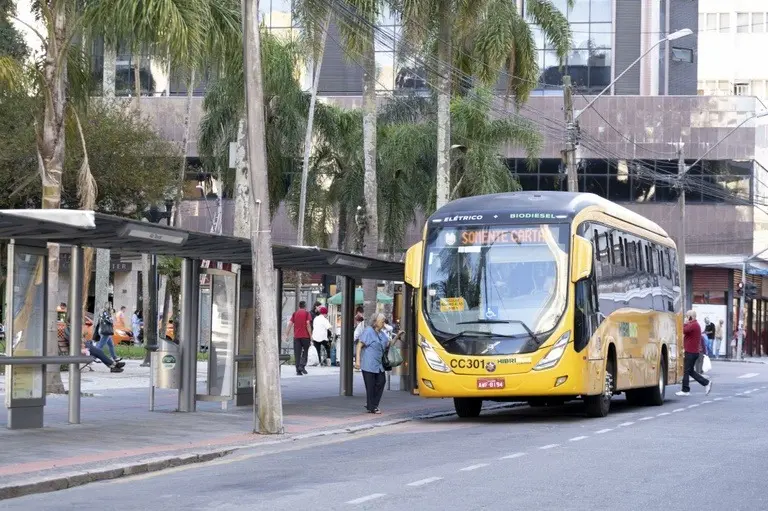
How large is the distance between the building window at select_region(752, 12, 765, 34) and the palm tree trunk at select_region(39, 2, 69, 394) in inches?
2705

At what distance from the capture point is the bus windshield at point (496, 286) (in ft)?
70.1

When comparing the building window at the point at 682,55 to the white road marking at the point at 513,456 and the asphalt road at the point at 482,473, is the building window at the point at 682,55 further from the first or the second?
the white road marking at the point at 513,456

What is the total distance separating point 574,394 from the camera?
2155 cm

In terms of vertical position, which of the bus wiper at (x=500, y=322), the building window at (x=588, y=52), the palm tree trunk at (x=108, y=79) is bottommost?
the bus wiper at (x=500, y=322)

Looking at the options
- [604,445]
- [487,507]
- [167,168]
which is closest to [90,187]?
[604,445]

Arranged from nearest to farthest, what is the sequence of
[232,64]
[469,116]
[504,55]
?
[232,64], [504,55], [469,116]

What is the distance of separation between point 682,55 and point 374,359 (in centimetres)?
5022

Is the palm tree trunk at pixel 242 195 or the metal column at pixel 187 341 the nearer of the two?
the metal column at pixel 187 341

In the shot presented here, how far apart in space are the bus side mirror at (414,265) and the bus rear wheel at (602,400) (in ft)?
10.8

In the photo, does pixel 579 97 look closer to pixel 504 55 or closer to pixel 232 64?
pixel 504 55

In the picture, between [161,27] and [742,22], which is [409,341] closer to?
[161,27]

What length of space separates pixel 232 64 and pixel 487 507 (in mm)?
13839

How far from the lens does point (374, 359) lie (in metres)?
23.7

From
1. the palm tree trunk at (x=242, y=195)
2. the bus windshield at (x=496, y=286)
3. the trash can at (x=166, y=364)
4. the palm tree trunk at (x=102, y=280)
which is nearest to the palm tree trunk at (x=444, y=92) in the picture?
the palm tree trunk at (x=242, y=195)
